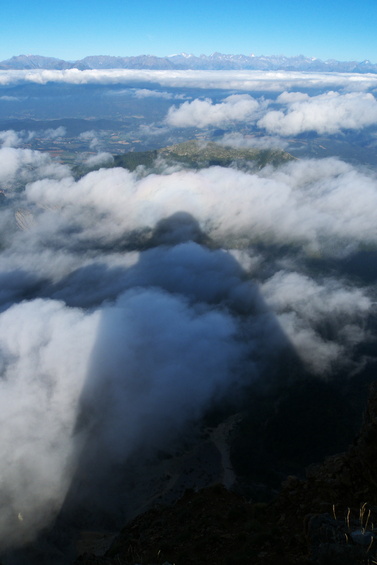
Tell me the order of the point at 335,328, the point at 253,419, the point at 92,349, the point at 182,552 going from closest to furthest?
the point at 182,552, the point at 253,419, the point at 92,349, the point at 335,328

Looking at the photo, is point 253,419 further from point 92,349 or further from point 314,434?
point 92,349

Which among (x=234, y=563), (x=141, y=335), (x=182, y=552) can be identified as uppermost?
(x=234, y=563)

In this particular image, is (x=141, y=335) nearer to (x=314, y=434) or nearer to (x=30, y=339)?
(x=30, y=339)

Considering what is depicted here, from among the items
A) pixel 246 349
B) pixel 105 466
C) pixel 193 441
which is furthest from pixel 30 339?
pixel 246 349

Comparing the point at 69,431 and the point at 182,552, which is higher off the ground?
the point at 182,552

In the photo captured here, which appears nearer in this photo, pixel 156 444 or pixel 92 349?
pixel 156 444

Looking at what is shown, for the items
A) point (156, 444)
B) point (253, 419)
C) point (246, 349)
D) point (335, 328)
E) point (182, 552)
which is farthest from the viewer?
point (335, 328)
